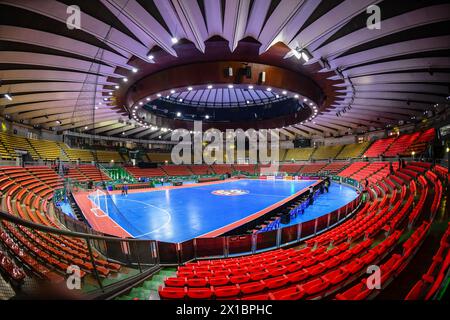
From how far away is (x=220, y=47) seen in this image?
27.8 ft

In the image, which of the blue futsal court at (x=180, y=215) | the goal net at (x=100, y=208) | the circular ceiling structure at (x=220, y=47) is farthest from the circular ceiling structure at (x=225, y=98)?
the blue futsal court at (x=180, y=215)

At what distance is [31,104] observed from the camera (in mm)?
15445

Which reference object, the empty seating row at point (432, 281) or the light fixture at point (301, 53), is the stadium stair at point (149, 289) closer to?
the empty seating row at point (432, 281)

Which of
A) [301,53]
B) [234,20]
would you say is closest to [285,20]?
[234,20]

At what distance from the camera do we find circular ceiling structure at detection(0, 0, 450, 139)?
6078 millimetres

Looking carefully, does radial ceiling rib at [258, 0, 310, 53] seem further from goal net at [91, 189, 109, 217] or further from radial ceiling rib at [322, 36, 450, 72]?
goal net at [91, 189, 109, 217]

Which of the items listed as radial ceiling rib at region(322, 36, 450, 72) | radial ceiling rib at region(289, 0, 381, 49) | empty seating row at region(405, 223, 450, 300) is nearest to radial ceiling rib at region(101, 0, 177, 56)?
radial ceiling rib at region(289, 0, 381, 49)

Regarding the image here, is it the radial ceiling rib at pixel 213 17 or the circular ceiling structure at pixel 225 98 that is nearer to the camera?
the radial ceiling rib at pixel 213 17

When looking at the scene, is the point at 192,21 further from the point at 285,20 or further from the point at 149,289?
the point at 149,289

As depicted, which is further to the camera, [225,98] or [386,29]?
[225,98]

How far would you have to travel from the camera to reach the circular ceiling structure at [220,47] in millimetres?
6078

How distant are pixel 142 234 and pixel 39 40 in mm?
9084
